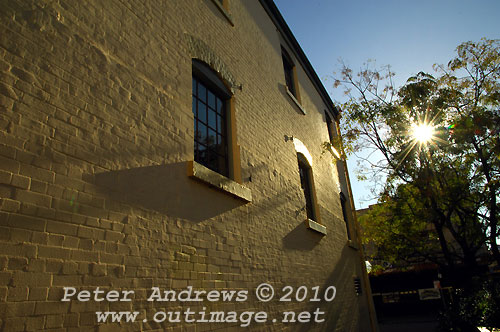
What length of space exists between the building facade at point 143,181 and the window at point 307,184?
1.21m

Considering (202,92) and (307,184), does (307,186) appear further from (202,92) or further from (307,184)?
(202,92)

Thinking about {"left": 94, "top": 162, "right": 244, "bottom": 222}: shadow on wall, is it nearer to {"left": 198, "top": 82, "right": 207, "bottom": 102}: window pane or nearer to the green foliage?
{"left": 198, "top": 82, "right": 207, "bottom": 102}: window pane

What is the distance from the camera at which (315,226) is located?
289 inches

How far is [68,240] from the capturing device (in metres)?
2.52

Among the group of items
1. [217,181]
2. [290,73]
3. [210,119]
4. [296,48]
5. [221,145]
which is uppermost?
[296,48]

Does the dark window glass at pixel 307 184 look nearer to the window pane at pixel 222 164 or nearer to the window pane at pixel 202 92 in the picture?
the window pane at pixel 222 164

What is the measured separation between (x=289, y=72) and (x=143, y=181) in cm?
803

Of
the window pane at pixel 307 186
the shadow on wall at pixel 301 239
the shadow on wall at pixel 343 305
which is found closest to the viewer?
the shadow on wall at pixel 301 239

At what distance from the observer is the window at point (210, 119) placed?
4.86 m

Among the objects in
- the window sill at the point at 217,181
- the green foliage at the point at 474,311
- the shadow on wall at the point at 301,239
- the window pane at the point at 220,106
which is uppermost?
the window pane at the point at 220,106

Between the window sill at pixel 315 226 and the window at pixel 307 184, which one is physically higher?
the window at pixel 307 184

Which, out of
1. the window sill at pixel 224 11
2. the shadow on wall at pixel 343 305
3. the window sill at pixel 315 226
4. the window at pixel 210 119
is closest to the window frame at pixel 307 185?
the window sill at pixel 315 226

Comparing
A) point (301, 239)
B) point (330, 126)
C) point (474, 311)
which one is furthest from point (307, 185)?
point (474, 311)

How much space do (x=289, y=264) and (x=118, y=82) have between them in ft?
13.9
